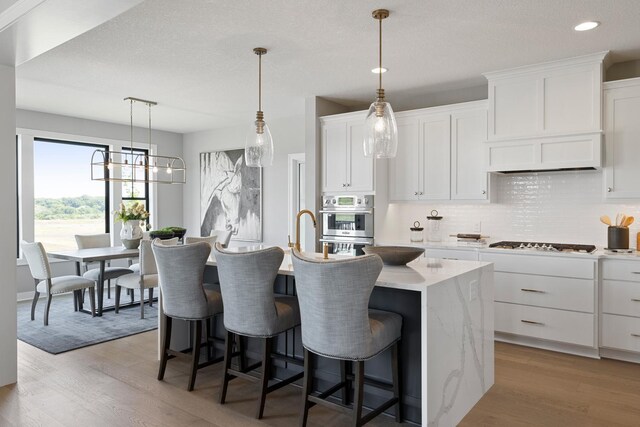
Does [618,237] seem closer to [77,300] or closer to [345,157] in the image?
[345,157]

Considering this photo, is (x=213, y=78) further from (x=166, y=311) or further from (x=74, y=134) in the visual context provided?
(x=74, y=134)

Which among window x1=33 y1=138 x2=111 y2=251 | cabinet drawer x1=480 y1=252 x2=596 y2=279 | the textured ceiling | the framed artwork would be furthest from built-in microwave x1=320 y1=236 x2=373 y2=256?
window x1=33 y1=138 x2=111 y2=251

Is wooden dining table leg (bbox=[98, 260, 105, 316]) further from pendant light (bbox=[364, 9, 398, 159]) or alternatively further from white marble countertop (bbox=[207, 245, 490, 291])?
pendant light (bbox=[364, 9, 398, 159])

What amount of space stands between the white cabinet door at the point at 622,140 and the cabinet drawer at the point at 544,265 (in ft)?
2.21

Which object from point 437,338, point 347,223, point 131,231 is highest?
point 347,223

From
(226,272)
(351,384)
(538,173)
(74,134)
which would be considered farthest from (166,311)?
(74,134)

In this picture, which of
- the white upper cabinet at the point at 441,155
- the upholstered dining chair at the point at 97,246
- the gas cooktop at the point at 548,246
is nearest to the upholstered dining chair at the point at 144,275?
the upholstered dining chair at the point at 97,246

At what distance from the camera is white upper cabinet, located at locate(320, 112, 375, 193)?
512 centimetres

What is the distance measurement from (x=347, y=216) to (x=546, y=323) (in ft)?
7.57

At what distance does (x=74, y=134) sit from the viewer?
21.9 feet

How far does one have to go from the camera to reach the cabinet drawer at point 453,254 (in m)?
4.33

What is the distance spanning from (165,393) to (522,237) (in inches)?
146

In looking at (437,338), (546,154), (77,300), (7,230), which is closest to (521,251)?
(546,154)

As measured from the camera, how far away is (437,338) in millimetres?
Result: 2371
